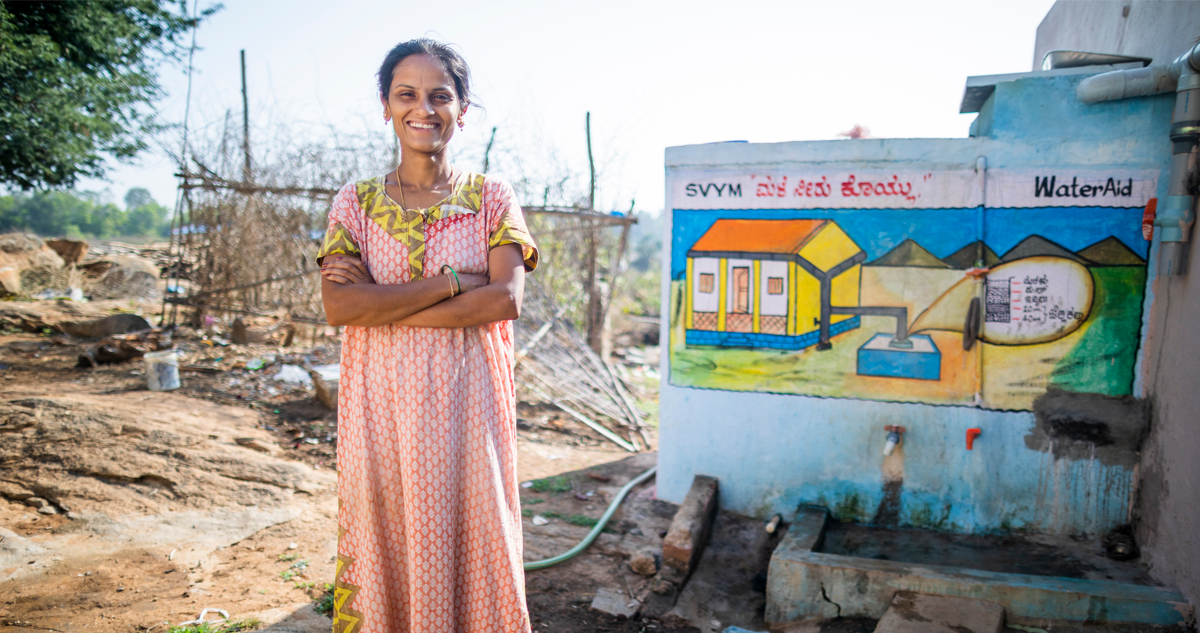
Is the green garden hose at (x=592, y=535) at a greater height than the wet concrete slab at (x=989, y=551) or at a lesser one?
lesser

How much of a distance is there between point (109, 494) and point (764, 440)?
3634 millimetres

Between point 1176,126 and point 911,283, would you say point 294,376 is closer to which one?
point 911,283

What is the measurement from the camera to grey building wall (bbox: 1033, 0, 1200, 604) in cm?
282

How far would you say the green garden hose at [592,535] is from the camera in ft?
11.6

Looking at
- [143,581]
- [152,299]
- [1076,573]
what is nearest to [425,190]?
[143,581]

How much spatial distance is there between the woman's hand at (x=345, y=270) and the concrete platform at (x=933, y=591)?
2.39 m

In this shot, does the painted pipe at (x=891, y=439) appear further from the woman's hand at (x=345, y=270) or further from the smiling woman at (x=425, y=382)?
the woman's hand at (x=345, y=270)

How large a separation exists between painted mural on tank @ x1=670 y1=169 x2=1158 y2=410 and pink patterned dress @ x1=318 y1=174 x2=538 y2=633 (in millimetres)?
2290

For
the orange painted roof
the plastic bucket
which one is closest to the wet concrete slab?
the orange painted roof

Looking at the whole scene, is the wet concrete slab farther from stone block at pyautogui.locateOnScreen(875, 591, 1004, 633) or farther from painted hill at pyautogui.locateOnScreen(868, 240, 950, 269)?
painted hill at pyautogui.locateOnScreen(868, 240, 950, 269)

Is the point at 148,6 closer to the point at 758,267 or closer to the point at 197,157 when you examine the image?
the point at 197,157

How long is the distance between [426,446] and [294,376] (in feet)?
16.9

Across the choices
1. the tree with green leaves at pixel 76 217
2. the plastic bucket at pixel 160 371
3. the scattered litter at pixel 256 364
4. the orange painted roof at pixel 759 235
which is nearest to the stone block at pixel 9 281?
the scattered litter at pixel 256 364

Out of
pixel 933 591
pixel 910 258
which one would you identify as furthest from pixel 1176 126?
pixel 933 591
